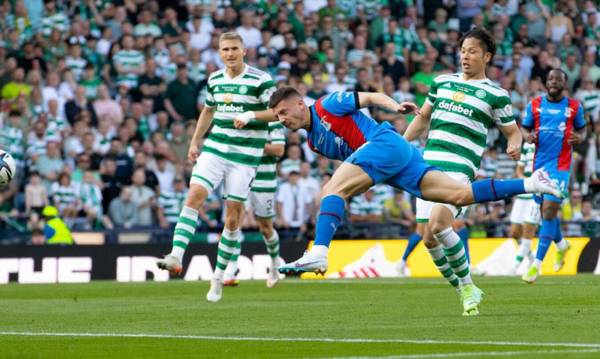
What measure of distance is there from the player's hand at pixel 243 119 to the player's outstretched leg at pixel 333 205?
11.0 feet

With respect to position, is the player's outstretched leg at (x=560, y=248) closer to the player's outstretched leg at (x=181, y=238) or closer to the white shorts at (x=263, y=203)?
the white shorts at (x=263, y=203)

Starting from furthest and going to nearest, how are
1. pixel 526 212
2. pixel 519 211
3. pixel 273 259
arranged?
pixel 519 211, pixel 526 212, pixel 273 259

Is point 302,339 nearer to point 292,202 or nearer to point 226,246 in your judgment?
point 226,246

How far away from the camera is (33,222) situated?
2236 cm

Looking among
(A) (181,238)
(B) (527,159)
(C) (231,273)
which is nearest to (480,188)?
(A) (181,238)

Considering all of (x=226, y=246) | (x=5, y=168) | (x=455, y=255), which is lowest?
(x=226, y=246)

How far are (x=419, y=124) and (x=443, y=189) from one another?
5.47 ft

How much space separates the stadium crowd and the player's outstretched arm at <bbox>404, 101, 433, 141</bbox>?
11.1m

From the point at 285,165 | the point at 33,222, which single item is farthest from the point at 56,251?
the point at 285,165

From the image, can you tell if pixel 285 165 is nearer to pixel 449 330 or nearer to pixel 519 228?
pixel 519 228

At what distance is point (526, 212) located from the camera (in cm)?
2202

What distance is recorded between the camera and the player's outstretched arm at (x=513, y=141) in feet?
38.9

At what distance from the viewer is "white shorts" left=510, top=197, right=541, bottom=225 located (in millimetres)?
20875

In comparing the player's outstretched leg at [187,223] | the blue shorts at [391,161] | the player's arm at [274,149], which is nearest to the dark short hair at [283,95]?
the blue shorts at [391,161]
